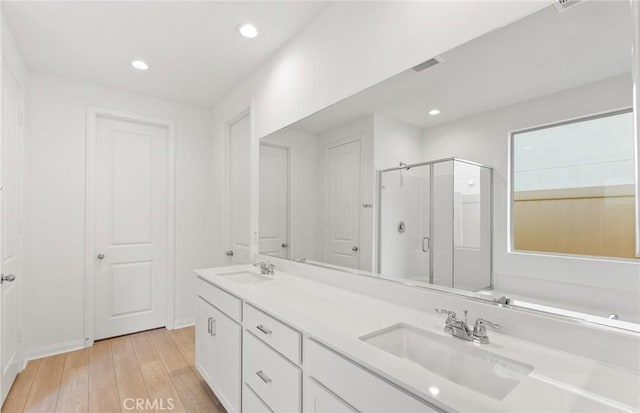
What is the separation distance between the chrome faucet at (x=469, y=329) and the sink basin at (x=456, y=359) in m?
0.03

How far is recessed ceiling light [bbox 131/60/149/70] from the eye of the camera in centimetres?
A: 267

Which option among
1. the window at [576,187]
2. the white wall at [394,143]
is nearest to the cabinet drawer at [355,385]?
the window at [576,187]

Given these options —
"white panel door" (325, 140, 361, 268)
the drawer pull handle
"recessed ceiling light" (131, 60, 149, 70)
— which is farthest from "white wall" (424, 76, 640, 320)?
"recessed ceiling light" (131, 60, 149, 70)

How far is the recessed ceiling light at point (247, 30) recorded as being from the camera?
2207 mm

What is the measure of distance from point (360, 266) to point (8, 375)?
262 cm

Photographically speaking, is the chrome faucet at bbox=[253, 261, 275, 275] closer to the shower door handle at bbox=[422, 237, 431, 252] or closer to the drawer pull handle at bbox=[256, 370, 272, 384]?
the drawer pull handle at bbox=[256, 370, 272, 384]

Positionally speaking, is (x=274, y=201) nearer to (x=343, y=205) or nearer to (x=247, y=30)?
(x=343, y=205)

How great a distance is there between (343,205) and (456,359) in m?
1.08

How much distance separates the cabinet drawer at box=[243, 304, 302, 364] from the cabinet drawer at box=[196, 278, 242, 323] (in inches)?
4.2

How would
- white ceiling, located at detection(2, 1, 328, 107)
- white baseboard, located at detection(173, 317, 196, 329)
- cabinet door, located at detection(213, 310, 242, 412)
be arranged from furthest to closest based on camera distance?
white baseboard, located at detection(173, 317, 196, 329) < white ceiling, located at detection(2, 1, 328, 107) < cabinet door, located at detection(213, 310, 242, 412)

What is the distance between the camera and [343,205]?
6.41 ft

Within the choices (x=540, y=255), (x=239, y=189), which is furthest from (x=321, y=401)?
(x=239, y=189)

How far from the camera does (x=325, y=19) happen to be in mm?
2045

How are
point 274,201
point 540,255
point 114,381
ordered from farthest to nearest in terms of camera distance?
point 274,201, point 114,381, point 540,255
